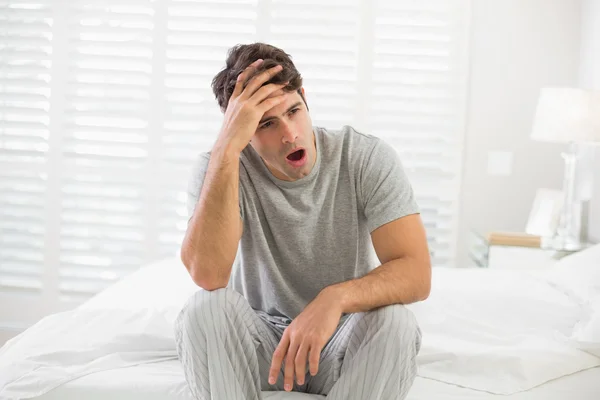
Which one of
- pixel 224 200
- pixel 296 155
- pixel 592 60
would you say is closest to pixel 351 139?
pixel 296 155

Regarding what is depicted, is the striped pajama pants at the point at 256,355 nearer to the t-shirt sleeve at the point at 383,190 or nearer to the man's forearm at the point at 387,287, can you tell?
the man's forearm at the point at 387,287

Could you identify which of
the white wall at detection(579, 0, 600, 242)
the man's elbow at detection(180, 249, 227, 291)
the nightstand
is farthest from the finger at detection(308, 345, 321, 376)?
the white wall at detection(579, 0, 600, 242)

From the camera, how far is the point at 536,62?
13.0 ft

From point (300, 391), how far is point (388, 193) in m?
0.50

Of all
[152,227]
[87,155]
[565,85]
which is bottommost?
[152,227]

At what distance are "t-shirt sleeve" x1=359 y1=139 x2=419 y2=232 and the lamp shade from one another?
5.05 ft

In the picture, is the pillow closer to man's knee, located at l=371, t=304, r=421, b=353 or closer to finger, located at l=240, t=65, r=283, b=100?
man's knee, located at l=371, t=304, r=421, b=353

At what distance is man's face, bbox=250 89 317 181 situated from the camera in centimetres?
197

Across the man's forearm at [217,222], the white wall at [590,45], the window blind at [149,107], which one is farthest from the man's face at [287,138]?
the white wall at [590,45]

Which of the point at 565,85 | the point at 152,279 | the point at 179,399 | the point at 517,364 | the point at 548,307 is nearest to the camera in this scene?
the point at 179,399

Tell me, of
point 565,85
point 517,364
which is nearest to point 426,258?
point 517,364

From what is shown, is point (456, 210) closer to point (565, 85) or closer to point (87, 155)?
point (565, 85)

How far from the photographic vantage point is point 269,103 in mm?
1940

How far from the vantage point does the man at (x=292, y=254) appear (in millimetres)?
1668
